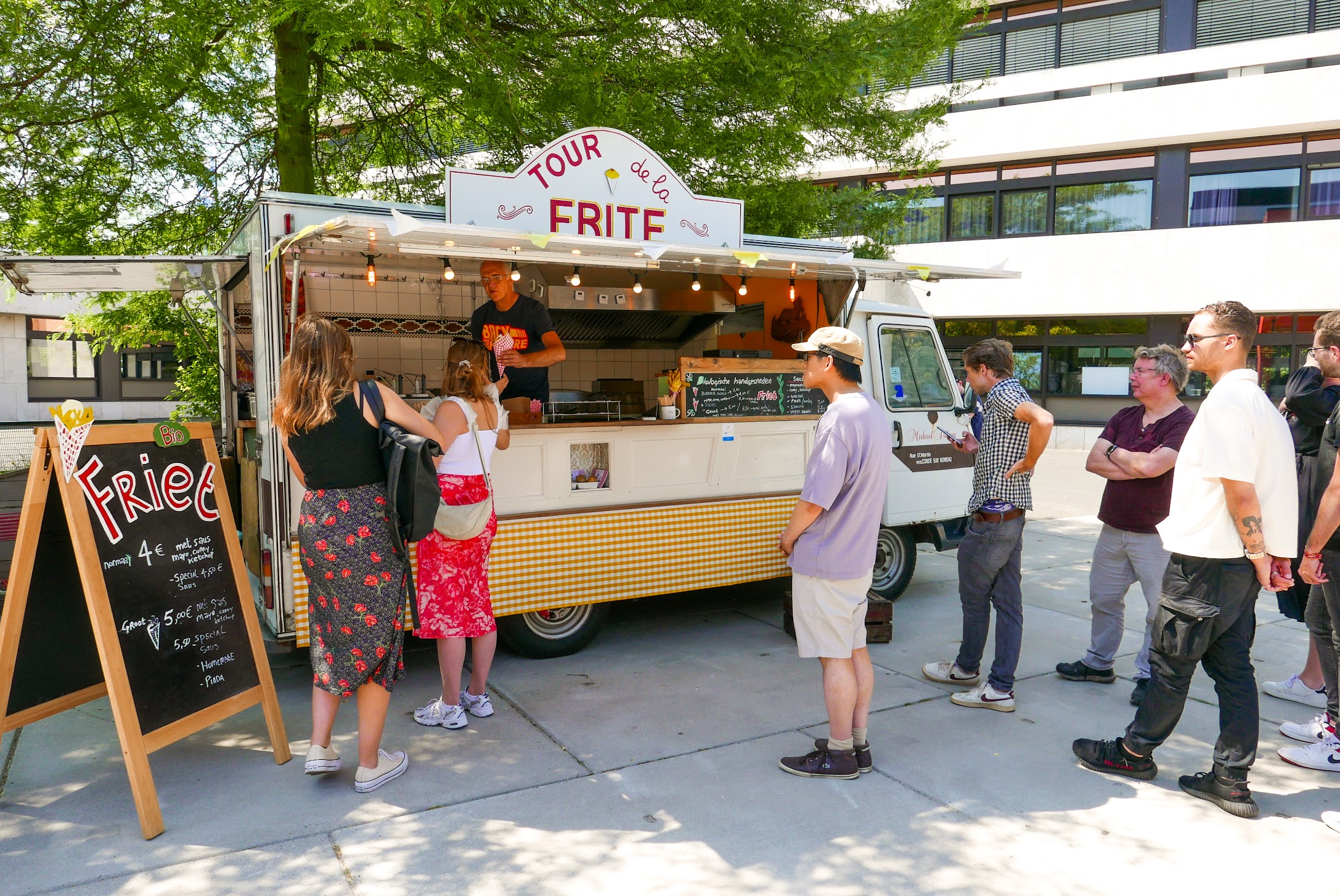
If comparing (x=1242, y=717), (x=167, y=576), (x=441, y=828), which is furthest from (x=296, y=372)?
(x=1242, y=717)

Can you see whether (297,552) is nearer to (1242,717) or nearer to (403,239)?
(403,239)

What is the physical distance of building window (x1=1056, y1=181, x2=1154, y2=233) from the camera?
1784cm

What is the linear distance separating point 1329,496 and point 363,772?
386 centimetres

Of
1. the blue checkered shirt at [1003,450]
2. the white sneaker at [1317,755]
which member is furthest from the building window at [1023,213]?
the white sneaker at [1317,755]

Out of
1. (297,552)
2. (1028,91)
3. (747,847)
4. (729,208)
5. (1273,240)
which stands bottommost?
(747,847)

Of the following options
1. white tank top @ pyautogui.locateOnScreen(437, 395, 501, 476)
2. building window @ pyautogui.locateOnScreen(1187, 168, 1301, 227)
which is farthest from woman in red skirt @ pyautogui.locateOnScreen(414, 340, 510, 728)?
building window @ pyautogui.locateOnScreen(1187, 168, 1301, 227)

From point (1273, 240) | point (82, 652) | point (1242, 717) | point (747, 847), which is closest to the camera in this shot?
point (747, 847)

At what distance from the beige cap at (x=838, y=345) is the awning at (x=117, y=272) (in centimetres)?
311

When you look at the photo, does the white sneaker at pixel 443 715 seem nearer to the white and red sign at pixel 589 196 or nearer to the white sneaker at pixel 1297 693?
the white and red sign at pixel 589 196

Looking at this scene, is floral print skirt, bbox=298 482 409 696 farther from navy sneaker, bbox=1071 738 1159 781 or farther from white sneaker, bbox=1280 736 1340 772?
white sneaker, bbox=1280 736 1340 772

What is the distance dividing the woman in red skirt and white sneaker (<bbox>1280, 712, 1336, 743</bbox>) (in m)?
3.69

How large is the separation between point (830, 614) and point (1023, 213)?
1785 centimetres

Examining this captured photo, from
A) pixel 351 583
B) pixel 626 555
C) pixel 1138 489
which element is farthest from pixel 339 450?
pixel 1138 489

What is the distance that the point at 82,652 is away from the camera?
11.9 feet
